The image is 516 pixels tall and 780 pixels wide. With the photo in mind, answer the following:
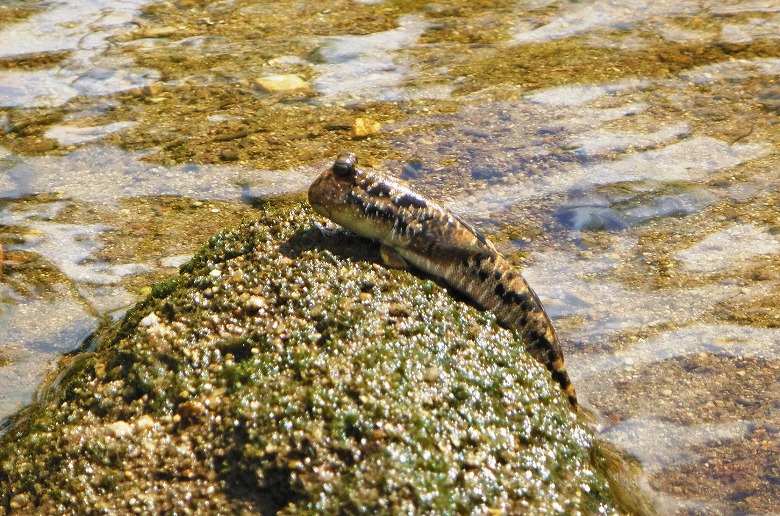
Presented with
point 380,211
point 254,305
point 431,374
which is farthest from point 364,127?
point 431,374

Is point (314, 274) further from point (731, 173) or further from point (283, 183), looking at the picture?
Result: point (731, 173)

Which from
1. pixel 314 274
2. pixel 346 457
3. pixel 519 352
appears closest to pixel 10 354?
pixel 314 274

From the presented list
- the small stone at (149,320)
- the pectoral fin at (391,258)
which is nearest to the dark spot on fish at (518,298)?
the pectoral fin at (391,258)

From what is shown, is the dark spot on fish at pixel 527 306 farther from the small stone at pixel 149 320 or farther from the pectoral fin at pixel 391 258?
the small stone at pixel 149 320

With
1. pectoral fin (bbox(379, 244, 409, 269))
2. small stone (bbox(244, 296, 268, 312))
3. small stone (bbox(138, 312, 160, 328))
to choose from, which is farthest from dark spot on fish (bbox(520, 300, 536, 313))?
small stone (bbox(138, 312, 160, 328))

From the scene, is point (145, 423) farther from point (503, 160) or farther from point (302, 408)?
point (503, 160)
